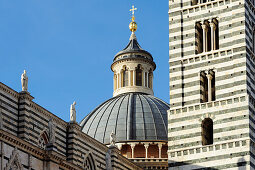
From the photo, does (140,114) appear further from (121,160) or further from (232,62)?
(232,62)

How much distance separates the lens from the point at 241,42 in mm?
36969

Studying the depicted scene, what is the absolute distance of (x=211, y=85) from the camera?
3725 centimetres

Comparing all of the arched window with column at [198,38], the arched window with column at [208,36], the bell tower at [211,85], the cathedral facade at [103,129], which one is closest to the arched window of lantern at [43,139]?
the cathedral facade at [103,129]

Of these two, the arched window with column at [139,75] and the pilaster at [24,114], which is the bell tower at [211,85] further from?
the arched window with column at [139,75]

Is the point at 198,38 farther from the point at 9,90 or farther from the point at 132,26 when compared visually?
the point at 132,26

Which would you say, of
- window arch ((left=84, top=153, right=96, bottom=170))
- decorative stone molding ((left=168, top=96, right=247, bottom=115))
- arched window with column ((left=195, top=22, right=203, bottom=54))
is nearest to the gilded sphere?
window arch ((left=84, top=153, right=96, bottom=170))

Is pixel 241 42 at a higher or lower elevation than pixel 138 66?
lower

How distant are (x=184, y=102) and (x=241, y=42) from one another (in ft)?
10.2

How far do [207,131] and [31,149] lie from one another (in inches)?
340

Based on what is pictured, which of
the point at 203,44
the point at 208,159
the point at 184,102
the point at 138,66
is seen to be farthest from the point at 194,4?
the point at 138,66

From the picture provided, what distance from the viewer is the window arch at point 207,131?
3666 centimetres

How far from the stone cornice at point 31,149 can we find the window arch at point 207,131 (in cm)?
564

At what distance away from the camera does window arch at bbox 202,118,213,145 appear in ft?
120

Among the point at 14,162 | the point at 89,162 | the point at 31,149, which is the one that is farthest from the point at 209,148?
the point at 14,162
